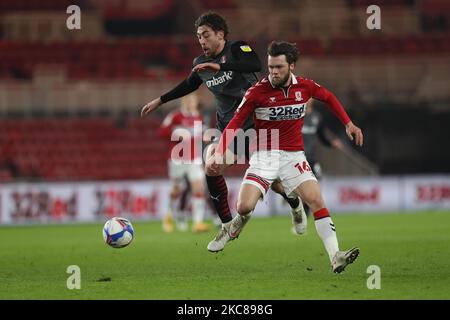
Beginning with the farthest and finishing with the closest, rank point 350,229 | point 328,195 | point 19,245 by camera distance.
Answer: point 328,195
point 350,229
point 19,245

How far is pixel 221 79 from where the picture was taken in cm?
916

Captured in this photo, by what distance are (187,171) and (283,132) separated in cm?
718

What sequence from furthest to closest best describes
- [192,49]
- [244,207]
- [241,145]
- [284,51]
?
[192,49]
[241,145]
[244,207]
[284,51]

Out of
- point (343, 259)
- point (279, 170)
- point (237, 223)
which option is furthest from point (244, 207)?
point (343, 259)

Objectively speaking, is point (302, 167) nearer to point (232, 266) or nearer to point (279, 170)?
point (279, 170)

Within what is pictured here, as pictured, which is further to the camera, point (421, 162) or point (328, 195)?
point (421, 162)

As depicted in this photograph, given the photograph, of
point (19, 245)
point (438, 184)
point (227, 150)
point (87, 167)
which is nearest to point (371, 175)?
point (438, 184)

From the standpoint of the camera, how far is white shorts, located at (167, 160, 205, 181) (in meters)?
15.4

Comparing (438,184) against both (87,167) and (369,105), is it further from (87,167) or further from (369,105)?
(87,167)

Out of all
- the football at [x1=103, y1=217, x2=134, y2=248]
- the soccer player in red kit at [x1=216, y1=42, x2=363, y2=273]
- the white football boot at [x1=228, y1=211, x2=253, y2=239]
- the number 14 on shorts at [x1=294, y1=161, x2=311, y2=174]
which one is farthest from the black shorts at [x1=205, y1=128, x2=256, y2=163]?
the football at [x1=103, y1=217, x2=134, y2=248]

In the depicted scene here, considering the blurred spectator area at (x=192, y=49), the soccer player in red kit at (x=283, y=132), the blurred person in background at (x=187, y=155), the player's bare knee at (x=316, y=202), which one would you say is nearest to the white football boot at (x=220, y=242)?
the soccer player in red kit at (x=283, y=132)

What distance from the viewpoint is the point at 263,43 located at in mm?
25938

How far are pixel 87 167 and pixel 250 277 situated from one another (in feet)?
55.1

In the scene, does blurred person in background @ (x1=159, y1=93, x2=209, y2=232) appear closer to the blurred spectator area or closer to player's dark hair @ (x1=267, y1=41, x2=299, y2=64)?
player's dark hair @ (x1=267, y1=41, x2=299, y2=64)
